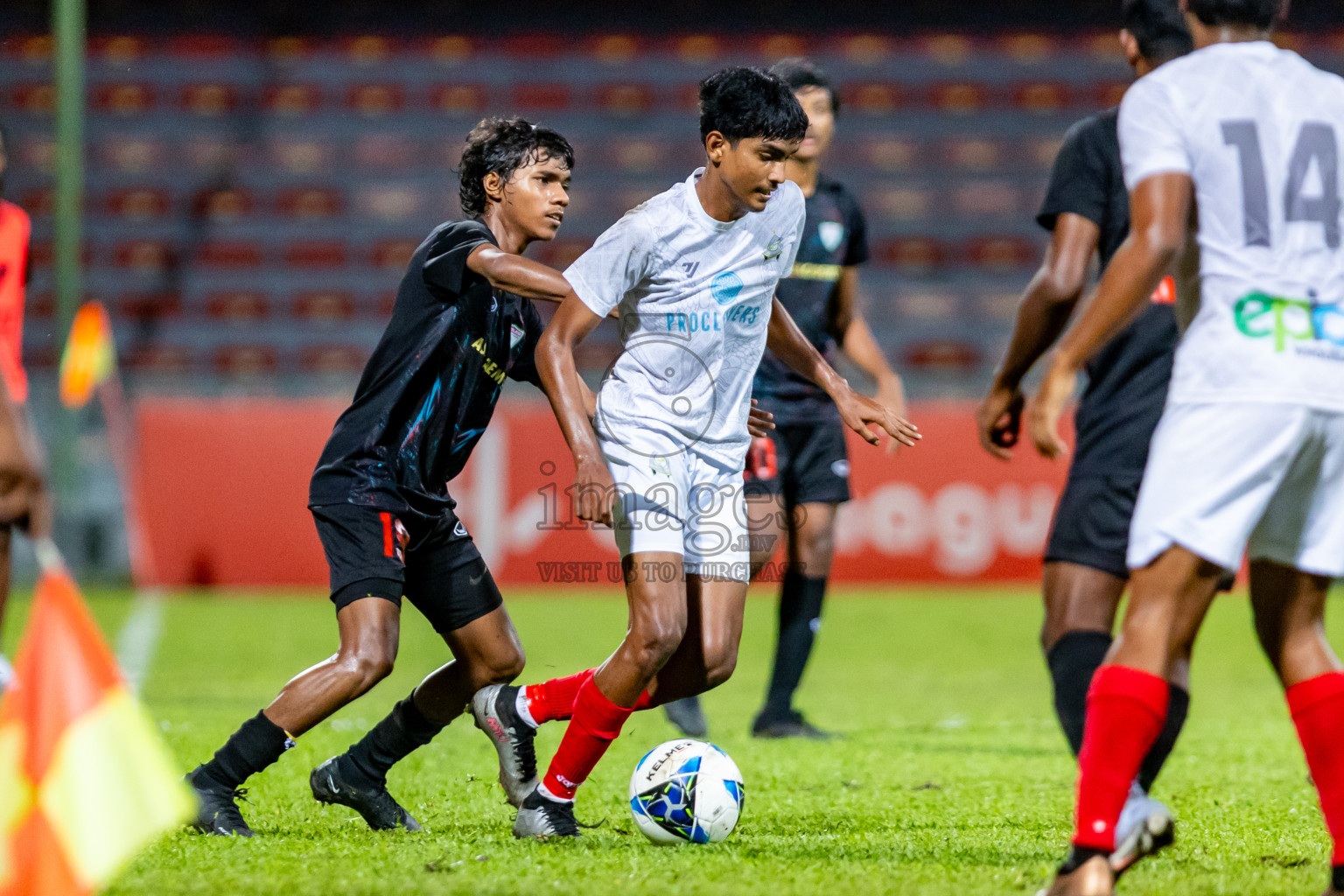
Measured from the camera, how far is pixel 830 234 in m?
5.97

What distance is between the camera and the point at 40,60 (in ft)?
60.1

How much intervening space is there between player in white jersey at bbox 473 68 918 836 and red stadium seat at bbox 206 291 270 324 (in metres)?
13.3

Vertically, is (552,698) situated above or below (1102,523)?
below

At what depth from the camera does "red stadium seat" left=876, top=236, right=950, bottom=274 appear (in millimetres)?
16531

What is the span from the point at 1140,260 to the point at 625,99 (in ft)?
52.0

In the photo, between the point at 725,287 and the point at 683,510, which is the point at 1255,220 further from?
the point at 683,510

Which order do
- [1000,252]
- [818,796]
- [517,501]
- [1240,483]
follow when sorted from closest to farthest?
[1240,483], [818,796], [517,501], [1000,252]

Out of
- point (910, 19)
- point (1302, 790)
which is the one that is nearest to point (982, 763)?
point (1302, 790)

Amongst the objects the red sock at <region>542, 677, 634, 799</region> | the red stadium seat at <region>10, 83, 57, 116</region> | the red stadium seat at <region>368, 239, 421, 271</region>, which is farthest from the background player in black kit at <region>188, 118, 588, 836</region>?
the red stadium seat at <region>10, 83, 57, 116</region>

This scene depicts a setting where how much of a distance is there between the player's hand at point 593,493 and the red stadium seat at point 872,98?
14.9 m

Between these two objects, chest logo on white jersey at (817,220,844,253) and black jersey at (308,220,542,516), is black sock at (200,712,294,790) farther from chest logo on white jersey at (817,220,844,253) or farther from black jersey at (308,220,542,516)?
chest logo on white jersey at (817,220,844,253)

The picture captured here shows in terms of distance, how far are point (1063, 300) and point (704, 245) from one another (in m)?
0.95

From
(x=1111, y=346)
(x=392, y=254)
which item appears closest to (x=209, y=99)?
(x=392, y=254)

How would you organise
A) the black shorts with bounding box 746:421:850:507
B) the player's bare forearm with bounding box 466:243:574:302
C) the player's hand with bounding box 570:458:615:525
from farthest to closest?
the black shorts with bounding box 746:421:850:507, the player's bare forearm with bounding box 466:243:574:302, the player's hand with bounding box 570:458:615:525
